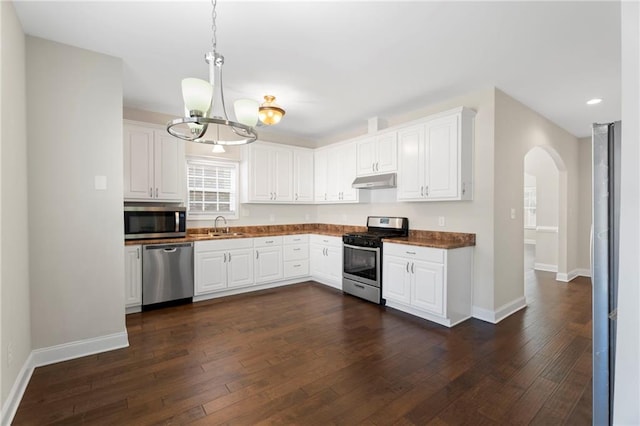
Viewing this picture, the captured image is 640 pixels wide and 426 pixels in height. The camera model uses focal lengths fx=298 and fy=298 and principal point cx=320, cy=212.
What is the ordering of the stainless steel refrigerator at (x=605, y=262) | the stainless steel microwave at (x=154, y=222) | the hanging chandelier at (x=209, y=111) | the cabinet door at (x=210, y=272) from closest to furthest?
the stainless steel refrigerator at (x=605, y=262) → the hanging chandelier at (x=209, y=111) → the stainless steel microwave at (x=154, y=222) → the cabinet door at (x=210, y=272)

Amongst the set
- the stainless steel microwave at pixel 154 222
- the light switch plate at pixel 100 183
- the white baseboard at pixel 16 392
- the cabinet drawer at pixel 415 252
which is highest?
the light switch plate at pixel 100 183

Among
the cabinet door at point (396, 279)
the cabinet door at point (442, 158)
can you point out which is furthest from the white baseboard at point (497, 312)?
the cabinet door at point (442, 158)

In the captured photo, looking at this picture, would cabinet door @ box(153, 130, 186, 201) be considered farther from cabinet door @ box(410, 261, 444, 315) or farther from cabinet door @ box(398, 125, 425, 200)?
cabinet door @ box(410, 261, 444, 315)

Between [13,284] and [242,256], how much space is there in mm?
2654

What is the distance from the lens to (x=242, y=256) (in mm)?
4531

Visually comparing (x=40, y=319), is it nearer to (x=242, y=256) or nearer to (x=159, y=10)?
(x=242, y=256)

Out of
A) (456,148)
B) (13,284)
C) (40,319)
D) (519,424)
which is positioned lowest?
(519,424)

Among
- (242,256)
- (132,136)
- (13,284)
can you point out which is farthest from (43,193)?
(242,256)

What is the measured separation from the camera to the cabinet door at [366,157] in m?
4.48

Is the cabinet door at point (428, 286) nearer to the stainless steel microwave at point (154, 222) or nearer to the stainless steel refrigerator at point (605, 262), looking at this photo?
the stainless steel refrigerator at point (605, 262)

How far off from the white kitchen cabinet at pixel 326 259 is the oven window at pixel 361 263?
0.20 m

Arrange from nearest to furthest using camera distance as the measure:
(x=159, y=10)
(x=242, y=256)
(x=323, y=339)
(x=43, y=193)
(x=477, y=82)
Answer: (x=159, y=10) → (x=43, y=193) → (x=323, y=339) → (x=477, y=82) → (x=242, y=256)

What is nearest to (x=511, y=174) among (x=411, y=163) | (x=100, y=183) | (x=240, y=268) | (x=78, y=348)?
(x=411, y=163)

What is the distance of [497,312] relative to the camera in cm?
348
